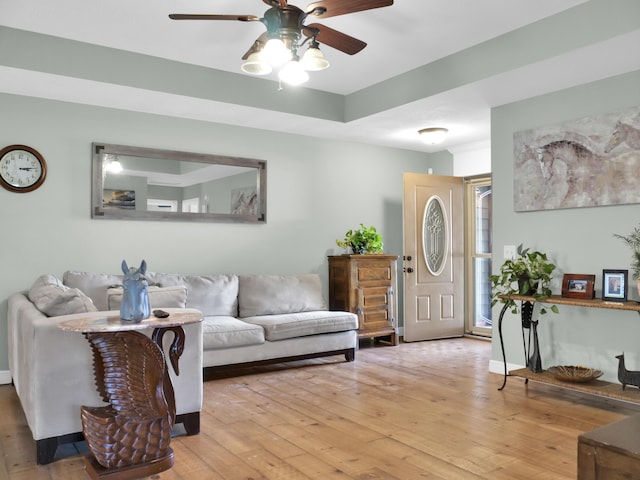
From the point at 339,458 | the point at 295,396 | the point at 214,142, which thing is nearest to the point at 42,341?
the point at 339,458

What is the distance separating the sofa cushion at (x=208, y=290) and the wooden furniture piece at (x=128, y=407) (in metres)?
2.10

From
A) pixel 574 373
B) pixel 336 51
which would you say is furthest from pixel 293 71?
pixel 574 373

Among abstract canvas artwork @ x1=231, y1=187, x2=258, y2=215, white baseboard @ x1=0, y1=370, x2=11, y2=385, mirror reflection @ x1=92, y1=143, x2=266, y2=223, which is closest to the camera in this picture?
white baseboard @ x1=0, y1=370, x2=11, y2=385

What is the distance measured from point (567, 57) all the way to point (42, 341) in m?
3.60

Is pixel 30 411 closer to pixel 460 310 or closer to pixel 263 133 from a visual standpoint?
pixel 263 133

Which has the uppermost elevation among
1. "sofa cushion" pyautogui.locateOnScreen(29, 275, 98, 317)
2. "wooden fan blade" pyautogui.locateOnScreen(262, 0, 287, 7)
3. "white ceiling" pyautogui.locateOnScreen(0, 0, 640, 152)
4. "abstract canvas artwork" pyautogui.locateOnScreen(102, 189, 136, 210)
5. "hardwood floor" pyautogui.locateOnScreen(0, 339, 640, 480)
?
"white ceiling" pyautogui.locateOnScreen(0, 0, 640, 152)

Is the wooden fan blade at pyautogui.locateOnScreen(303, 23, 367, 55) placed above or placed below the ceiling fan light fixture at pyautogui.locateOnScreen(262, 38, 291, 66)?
above

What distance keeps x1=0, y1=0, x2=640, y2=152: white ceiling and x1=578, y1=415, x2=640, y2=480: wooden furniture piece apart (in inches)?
119

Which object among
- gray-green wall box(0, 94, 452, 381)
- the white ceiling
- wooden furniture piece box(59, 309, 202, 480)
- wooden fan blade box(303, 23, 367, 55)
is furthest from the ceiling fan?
gray-green wall box(0, 94, 452, 381)

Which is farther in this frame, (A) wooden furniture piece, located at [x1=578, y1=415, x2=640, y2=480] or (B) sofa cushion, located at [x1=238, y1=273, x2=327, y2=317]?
(B) sofa cushion, located at [x1=238, y1=273, x2=327, y2=317]

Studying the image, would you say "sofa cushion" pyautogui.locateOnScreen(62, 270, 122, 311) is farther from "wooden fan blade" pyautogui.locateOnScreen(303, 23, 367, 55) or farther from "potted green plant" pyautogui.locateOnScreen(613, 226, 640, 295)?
"potted green plant" pyautogui.locateOnScreen(613, 226, 640, 295)

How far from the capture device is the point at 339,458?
8.98 feet

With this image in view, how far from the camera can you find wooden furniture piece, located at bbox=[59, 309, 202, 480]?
97.7 inches

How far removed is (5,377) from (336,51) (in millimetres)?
3726
